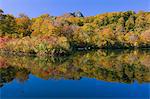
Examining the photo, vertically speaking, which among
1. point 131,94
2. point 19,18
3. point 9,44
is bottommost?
point 131,94

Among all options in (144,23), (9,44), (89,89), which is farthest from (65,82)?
(144,23)

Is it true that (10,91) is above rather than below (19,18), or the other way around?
below

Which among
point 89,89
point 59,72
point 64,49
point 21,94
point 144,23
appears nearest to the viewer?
point 21,94

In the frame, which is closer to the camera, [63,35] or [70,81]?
[70,81]

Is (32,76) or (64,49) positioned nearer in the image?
(32,76)

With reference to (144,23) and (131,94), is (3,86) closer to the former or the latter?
(131,94)

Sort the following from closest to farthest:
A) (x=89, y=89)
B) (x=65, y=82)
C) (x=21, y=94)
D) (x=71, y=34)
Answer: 1. (x=21, y=94)
2. (x=89, y=89)
3. (x=65, y=82)
4. (x=71, y=34)

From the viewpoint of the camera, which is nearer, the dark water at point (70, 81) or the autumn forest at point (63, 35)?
the dark water at point (70, 81)

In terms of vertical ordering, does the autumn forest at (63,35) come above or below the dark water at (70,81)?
above

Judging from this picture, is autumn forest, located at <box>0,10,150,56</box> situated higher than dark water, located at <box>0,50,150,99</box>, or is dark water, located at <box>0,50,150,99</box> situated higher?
autumn forest, located at <box>0,10,150,56</box>

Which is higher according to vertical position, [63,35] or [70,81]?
[63,35]

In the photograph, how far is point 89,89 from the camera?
33.0ft

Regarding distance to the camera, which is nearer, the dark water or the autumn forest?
the dark water

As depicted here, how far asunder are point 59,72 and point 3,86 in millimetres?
3253
